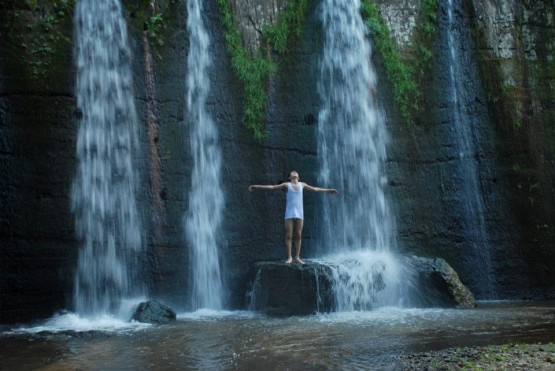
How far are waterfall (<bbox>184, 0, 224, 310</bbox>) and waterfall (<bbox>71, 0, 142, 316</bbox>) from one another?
2.99 feet

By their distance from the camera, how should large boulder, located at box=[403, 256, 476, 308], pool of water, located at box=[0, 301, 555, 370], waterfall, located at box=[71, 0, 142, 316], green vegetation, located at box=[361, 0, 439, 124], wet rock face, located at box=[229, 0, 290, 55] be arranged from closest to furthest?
pool of water, located at box=[0, 301, 555, 370]
waterfall, located at box=[71, 0, 142, 316]
large boulder, located at box=[403, 256, 476, 308]
wet rock face, located at box=[229, 0, 290, 55]
green vegetation, located at box=[361, 0, 439, 124]

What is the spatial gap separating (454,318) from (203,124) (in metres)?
4.99

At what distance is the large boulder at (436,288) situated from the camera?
29.2 feet

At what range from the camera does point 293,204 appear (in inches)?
366

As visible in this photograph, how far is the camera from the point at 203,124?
9914 mm

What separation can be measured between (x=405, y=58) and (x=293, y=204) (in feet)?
12.8

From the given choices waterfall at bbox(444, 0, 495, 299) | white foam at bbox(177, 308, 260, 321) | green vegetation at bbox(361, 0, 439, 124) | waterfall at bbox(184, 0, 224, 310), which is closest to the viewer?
white foam at bbox(177, 308, 260, 321)

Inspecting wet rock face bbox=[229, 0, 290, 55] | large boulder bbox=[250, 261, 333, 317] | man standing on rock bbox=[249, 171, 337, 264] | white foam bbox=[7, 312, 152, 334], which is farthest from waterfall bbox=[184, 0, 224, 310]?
white foam bbox=[7, 312, 152, 334]

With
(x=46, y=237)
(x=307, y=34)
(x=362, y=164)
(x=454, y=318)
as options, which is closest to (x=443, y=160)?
(x=362, y=164)

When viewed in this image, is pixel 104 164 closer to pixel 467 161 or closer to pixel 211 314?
pixel 211 314

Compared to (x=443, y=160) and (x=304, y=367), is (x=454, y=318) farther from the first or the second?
(x=443, y=160)

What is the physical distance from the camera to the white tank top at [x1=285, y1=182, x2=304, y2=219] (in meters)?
9.29

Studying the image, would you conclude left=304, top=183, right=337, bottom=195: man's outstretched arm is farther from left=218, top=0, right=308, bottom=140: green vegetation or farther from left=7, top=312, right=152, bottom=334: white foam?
left=7, top=312, right=152, bottom=334: white foam

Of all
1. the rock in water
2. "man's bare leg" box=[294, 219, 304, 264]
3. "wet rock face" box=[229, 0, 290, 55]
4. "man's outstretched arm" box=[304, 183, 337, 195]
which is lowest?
the rock in water
